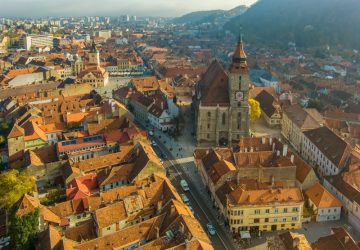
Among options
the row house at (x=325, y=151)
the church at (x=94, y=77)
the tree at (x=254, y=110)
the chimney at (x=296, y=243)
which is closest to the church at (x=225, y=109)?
the tree at (x=254, y=110)

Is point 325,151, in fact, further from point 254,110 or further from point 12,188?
point 12,188

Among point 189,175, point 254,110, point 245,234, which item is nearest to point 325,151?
point 189,175

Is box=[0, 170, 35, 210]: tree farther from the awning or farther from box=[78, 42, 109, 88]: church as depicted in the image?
box=[78, 42, 109, 88]: church

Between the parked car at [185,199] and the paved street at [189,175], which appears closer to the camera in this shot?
the paved street at [189,175]

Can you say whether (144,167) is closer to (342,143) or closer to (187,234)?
(187,234)

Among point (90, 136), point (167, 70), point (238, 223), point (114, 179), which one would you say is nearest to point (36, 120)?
point (90, 136)

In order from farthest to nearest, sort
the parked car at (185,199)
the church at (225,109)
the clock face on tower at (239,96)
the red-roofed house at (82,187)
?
the clock face on tower at (239,96), the church at (225,109), the parked car at (185,199), the red-roofed house at (82,187)

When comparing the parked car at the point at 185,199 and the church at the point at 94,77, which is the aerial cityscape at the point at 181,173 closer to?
the parked car at the point at 185,199
